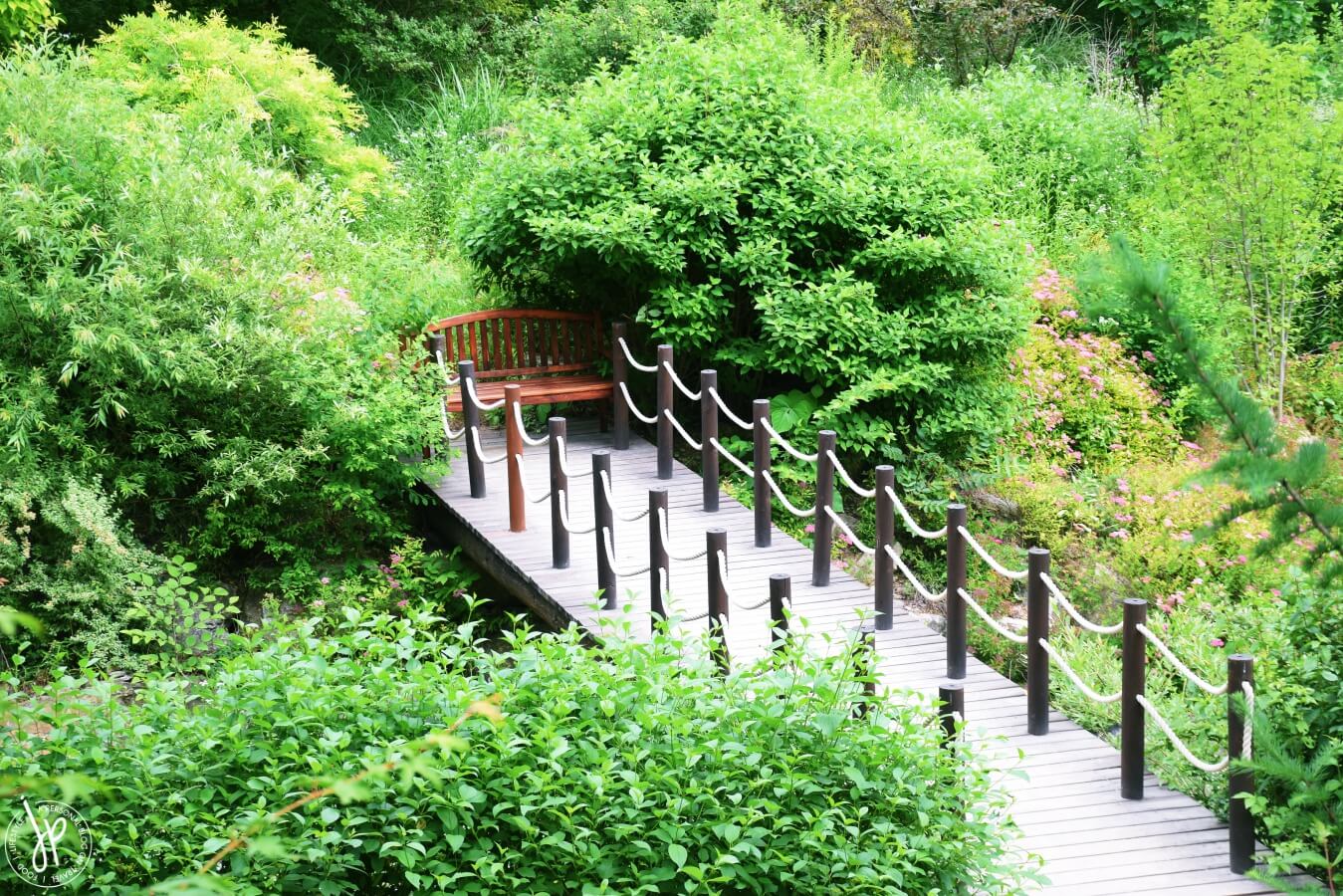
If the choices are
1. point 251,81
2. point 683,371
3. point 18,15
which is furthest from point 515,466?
point 18,15

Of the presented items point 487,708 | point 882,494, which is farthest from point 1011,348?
point 487,708

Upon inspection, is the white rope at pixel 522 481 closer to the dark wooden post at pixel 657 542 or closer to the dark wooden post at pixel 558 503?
the dark wooden post at pixel 558 503

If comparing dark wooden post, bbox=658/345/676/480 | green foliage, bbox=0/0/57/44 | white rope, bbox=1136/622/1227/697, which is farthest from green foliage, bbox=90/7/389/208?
white rope, bbox=1136/622/1227/697

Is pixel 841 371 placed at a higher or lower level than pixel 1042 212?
lower

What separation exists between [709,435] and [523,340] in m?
2.38

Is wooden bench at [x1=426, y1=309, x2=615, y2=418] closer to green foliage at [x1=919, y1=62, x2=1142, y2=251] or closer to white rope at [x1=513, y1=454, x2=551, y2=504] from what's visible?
white rope at [x1=513, y1=454, x2=551, y2=504]

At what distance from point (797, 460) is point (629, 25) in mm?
7232

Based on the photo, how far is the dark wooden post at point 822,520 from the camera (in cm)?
811

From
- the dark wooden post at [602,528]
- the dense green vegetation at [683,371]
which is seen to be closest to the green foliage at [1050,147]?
the dense green vegetation at [683,371]

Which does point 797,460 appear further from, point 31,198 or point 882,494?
point 31,198

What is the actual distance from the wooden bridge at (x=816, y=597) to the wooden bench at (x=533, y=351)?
307mm

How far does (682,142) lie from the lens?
1072 cm

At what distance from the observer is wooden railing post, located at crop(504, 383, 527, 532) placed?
29.8 ft

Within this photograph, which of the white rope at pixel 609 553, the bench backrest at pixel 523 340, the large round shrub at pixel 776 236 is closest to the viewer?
the white rope at pixel 609 553
